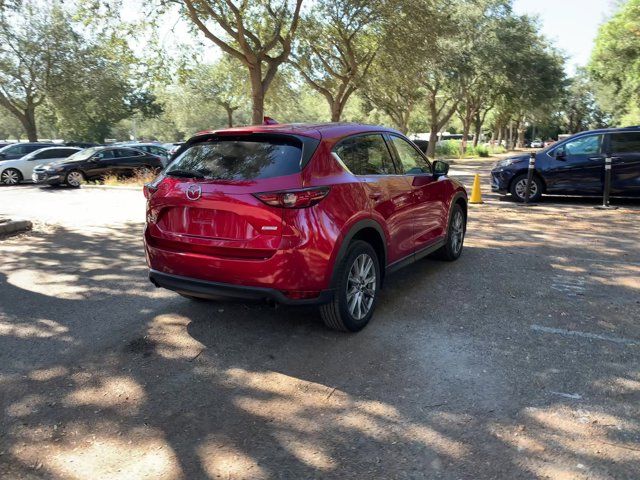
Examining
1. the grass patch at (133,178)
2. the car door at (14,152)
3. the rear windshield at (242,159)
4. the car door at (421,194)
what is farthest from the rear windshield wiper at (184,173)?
the car door at (14,152)

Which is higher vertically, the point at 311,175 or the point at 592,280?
the point at 311,175

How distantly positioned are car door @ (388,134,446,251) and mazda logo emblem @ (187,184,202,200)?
2145mm

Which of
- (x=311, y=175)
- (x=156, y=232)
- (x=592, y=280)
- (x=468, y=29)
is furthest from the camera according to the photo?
(x=468, y=29)

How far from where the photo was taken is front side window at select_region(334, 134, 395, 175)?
14.4ft

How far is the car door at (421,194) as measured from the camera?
5332mm

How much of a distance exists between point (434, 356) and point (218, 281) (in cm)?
172

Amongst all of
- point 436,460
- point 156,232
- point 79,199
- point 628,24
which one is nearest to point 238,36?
point 79,199

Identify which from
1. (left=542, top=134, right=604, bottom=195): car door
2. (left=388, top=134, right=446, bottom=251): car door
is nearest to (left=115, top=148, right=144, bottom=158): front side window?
(left=542, top=134, right=604, bottom=195): car door

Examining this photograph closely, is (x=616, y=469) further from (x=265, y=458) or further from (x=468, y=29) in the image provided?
(x=468, y=29)

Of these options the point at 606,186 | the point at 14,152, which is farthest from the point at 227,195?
the point at 14,152

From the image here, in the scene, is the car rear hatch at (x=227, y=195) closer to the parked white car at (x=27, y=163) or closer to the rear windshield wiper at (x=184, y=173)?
the rear windshield wiper at (x=184, y=173)

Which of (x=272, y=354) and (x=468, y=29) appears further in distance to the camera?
(x=468, y=29)

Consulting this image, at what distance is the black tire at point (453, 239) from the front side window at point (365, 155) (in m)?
1.72

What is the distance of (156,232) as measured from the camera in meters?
4.30
